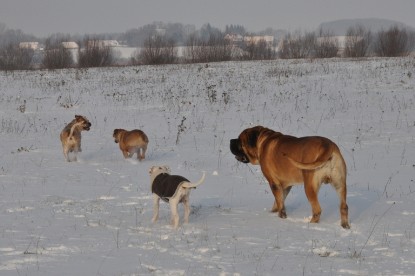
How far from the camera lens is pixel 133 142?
11047 mm

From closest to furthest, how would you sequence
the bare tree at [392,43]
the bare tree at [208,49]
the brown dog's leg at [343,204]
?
1. the brown dog's leg at [343,204]
2. the bare tree at [392,43]
3. the bare tree at [208,49]

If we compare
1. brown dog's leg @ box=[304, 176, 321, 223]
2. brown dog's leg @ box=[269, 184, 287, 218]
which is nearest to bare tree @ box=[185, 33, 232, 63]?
brown dog's leg @ box=[269, 184, 287, 218]

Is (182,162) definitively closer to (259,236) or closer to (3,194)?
(3,194)

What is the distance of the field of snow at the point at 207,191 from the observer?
475cm

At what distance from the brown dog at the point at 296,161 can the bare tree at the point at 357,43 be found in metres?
50.5

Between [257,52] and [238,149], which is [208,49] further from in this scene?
[238,149]

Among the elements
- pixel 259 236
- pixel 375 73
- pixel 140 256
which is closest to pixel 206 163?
pixel 259 236

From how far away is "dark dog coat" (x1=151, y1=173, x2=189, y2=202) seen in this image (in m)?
6.06

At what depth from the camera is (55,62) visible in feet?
170

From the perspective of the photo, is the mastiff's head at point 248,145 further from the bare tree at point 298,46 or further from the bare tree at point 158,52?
the bare tree at point 298,46

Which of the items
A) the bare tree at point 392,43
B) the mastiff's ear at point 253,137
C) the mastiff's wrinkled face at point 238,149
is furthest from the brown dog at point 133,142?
the bare tree at point 392,43

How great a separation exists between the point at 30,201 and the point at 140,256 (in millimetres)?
3251

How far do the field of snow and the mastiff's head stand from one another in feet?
2.56

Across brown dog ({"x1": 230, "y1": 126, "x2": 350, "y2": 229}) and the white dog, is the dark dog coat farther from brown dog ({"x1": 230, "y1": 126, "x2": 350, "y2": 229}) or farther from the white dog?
brown dog ({"x1": 230, "y1": 126, "x2": 350, "y2": 229})
